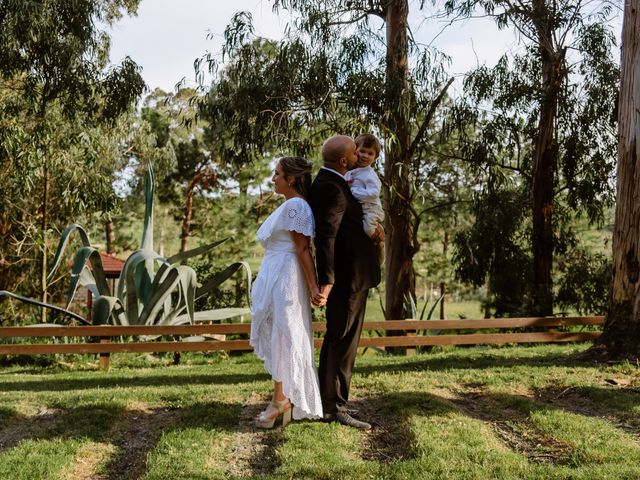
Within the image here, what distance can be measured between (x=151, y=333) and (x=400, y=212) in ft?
19.6

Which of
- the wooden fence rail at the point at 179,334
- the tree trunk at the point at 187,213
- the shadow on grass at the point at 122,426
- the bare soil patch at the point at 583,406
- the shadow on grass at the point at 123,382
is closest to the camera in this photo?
the shadow on grass at the point at 122,426

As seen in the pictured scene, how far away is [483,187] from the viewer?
15.9 meters

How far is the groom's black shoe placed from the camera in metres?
4.92

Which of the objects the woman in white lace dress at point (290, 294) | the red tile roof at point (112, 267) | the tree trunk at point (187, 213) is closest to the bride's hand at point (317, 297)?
the woman in white lace dress at point (290, 294)

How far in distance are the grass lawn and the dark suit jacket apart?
1.04m

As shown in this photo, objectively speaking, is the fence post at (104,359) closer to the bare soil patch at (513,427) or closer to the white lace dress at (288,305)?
the bare soil patch at (513,427)

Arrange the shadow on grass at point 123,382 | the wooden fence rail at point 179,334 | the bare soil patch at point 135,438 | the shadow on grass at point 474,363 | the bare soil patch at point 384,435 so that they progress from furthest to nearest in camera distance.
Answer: the wooden fence rail at point 179,334 < the shadow on grass at point 474,363 < the shadow on grass at point 123,382 < the bare soil patch at point 384,435 < the bare soil patch at point 135,438

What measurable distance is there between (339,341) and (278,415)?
716 millimetres

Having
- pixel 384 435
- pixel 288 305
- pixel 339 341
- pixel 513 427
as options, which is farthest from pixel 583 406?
pixel 288 305

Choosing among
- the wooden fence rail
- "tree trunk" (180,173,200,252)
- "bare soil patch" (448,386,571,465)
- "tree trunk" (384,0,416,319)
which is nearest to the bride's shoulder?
"bare soil patch" (448,386,571,465)

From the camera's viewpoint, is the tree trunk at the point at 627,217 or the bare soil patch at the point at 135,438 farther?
the tree trunk at the point at 627,217

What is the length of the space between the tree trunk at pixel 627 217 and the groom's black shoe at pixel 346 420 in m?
3.92

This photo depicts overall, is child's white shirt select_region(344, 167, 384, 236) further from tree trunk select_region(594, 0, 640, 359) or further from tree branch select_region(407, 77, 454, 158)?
tree branch select_region(407, 77, 454, 158)

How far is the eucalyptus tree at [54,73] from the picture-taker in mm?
13547
